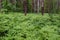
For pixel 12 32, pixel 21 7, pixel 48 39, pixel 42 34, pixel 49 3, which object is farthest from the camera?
pixel 49 3

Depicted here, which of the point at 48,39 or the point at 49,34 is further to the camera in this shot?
the point at 49,34

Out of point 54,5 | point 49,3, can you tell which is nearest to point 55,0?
point 54,5

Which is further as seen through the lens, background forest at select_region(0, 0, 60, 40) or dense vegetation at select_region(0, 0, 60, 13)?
dense vegetation at select_region(0, 0, 60, 13)

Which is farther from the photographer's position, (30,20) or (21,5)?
(21,5)

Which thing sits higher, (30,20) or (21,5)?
(30,20)

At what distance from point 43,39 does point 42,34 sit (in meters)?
0.45

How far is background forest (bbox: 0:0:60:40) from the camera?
7827mm

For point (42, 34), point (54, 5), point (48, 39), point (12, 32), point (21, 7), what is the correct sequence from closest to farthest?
point (48, 39), point (42, 34), point (12, 32), point (21, 7), point (54, 5)

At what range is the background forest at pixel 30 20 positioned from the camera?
25.7 ft

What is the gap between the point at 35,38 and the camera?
283 inches

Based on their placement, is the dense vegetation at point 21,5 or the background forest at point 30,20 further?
the dense vegetation at point 21,5

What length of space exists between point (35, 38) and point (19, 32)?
1.57m

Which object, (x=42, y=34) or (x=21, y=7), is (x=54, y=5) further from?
(x=42, y=34)

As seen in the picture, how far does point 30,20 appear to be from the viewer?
43.3ft
